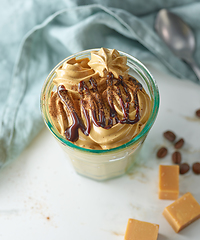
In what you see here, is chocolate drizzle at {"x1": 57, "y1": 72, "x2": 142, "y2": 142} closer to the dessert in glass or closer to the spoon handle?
the dessert in glass

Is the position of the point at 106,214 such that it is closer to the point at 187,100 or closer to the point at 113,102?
the point at 113,102

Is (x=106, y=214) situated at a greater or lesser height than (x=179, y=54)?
lesser

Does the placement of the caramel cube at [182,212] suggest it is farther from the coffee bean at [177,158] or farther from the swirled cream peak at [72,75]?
the swirled cream peak at [72,75]

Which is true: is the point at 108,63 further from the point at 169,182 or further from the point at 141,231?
the point at 141,231

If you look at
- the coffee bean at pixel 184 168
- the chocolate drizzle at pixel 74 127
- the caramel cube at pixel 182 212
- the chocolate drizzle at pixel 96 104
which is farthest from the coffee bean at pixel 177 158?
the chocolate drizzle at pixel 74 127

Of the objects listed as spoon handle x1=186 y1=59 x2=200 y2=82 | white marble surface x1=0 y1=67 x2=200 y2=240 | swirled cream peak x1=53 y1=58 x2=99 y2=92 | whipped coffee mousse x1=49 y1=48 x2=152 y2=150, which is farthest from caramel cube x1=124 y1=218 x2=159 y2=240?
spoon handle x1=186 y1=59 x2=200 y2=82

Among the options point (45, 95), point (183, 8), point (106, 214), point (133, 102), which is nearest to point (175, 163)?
point (106, 214)
